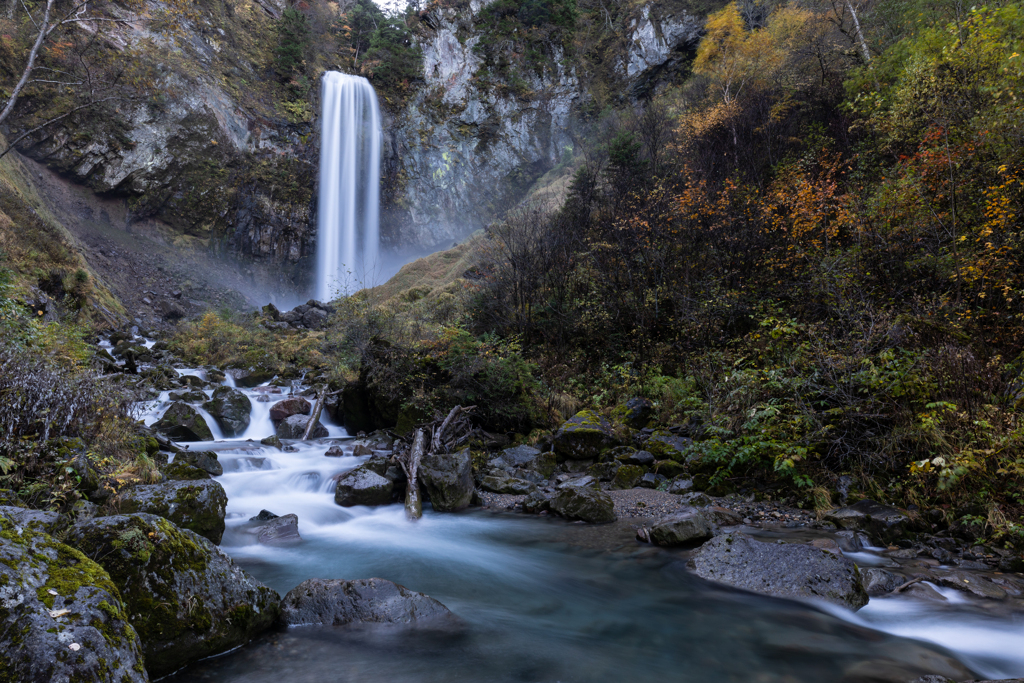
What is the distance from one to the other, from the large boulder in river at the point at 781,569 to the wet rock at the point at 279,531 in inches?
202

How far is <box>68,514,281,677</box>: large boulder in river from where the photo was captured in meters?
2.80

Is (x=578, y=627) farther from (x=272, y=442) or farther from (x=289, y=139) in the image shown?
(x=289, y=139)

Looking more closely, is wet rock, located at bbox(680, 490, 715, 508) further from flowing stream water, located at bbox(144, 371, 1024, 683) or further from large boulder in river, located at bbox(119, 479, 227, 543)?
large boulder in river, located at bbox(119, 479, 227, 543)

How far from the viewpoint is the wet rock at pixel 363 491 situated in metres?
7.49

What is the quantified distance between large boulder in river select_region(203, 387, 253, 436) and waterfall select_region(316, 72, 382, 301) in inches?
963

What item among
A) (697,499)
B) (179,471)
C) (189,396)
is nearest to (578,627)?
(697,499)

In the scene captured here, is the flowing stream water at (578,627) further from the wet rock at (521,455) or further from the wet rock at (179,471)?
the wet rock at (521,455)

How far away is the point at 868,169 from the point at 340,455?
15259 mm

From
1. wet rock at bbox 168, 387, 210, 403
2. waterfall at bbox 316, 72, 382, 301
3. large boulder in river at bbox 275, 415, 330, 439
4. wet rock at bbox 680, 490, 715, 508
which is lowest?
wet rock at bbox 680, 490, 715, 508

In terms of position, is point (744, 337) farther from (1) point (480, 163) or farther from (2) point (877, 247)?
(1) point (480, 163)

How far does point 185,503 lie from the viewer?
194 inches

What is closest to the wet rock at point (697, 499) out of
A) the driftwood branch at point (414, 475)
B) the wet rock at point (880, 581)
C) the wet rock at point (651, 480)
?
the wet rock at point (651, 480)

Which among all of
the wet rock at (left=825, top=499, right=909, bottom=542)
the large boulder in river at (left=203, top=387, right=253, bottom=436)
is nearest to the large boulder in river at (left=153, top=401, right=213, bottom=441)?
the large boulder in river at (left=203, top=387, right=253, bottom=436)

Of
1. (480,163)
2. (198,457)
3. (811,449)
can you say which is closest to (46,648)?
(198,457)
